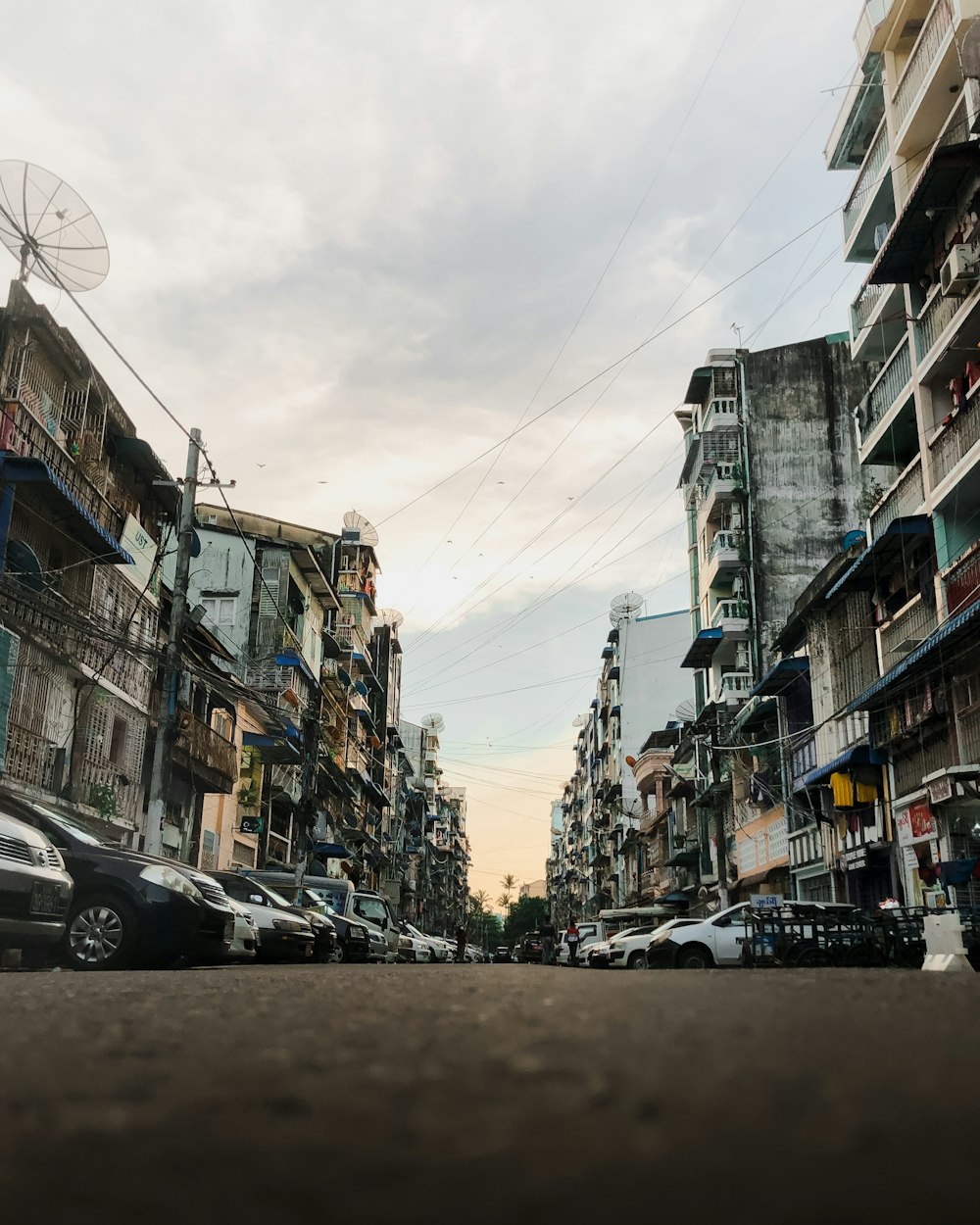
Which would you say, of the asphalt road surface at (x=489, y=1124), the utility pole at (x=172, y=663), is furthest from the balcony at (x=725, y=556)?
the asphalt road surface at (x=489, y=1124)

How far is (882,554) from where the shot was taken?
23547 mm

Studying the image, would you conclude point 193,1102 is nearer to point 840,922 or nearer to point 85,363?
point 840,922

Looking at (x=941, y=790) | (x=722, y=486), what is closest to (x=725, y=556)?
(x=722, y=486)

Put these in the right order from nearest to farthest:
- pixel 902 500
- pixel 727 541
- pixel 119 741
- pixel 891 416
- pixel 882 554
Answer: pixel 882 554
pixel 902 500
pixel 891 416
pixel 119 741
pixel 727 541

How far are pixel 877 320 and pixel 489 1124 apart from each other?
27.1m

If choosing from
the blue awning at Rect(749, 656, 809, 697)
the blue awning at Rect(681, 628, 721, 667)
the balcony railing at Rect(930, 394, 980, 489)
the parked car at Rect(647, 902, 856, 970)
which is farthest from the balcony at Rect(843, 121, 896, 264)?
the parked car at Rect(647, 902, 856, 970)

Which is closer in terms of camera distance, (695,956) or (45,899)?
(45,899)

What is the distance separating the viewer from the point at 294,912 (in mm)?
18438

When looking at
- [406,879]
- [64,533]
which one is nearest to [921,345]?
[64,533]

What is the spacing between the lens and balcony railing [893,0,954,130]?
21044 mm

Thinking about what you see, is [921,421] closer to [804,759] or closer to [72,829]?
[804,759]

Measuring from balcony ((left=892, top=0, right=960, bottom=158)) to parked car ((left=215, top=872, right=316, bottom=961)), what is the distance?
19.3m

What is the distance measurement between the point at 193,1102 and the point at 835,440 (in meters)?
41.8

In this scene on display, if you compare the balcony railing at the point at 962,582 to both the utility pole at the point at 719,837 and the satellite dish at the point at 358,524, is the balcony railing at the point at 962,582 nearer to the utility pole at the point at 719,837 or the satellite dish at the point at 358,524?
the utility pole at the point at 719,837
